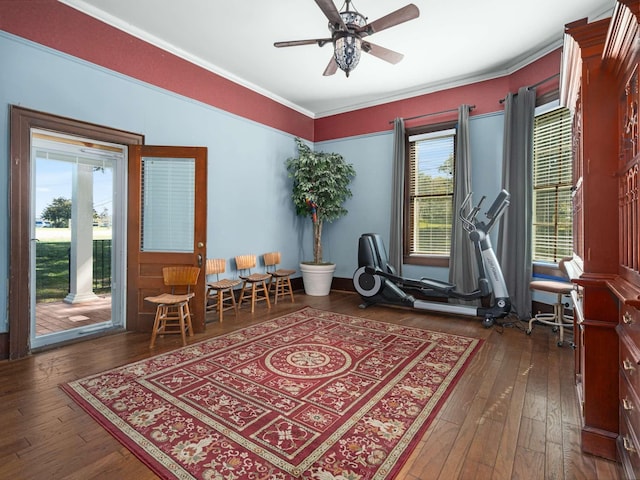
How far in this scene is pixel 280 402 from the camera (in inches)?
95.7

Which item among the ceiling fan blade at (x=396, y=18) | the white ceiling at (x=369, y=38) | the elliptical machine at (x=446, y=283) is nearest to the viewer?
the ceiling fan blade at (x=396, y=18)

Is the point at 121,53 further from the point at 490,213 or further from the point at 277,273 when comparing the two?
the point at 490,213

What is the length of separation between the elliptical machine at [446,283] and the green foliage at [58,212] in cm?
417

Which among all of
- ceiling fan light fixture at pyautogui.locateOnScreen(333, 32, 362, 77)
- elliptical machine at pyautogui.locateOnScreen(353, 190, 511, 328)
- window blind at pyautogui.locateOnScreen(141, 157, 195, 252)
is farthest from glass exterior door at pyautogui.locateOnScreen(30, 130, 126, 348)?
elliptical machine at pyautogui.locateOnScreen(353, 190, 511, 328)

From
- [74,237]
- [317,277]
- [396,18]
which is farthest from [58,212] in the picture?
[396,18]

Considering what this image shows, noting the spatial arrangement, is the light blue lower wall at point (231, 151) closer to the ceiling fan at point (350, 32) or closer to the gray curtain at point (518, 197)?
the gray curtain at point (518, 197)

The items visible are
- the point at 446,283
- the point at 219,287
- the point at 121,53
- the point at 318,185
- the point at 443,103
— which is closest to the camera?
the point at 121,53

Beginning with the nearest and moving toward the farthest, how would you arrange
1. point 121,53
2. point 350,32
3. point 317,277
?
point 350,32
point 121,53
point 317,277

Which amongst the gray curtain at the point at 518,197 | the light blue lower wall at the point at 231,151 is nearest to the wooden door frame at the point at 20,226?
the light blue lower wall at the point at 231,151

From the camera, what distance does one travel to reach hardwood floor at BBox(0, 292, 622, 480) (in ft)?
5.74

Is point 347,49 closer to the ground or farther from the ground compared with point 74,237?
farther from the ground

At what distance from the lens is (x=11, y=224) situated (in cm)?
316

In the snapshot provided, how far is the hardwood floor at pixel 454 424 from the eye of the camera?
5.74 ft

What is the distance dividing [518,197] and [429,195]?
1461 millimetres
